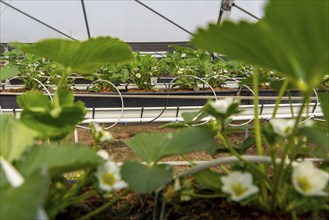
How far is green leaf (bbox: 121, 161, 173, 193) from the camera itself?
271mm

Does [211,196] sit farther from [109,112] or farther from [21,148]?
[109,112]

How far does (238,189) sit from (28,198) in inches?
6.6

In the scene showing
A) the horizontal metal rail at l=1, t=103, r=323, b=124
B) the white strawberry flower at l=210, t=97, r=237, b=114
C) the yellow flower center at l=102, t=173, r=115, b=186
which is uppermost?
the white strawberry flower at l=210, t=97, r=237, b=114

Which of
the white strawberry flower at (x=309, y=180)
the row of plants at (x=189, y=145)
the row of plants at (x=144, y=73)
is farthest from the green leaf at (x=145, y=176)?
the row of plants at (x=144, y=73)

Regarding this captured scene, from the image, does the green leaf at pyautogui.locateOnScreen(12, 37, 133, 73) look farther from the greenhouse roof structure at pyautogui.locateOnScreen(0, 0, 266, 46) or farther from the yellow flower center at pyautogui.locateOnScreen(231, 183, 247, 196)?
the greenhouse roof structure at pyautogui.locateOnScreen(0, 0, 266, 46)

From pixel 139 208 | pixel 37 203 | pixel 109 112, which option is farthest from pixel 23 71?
pixel 37 203

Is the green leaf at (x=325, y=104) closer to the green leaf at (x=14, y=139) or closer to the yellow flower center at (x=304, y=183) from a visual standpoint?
the yellow flower center at (x=304, y=183)

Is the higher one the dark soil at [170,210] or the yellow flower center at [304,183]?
the yellow flower center at [304,183]

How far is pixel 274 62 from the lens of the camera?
0.23 meters

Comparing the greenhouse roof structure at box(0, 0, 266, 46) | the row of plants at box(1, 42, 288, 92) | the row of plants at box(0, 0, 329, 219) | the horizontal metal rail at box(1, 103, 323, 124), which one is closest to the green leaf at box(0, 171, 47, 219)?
the row of plants at box(0, 0, 329, 219)

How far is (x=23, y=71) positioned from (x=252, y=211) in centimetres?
184

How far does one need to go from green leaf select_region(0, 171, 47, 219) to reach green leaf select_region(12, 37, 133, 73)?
15 centimetres

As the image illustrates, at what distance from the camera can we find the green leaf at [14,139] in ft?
0.82

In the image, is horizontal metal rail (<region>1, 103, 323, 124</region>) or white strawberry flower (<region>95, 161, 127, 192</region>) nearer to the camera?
white strawberry flower (<region>95, 161, 127, 192</region>)
